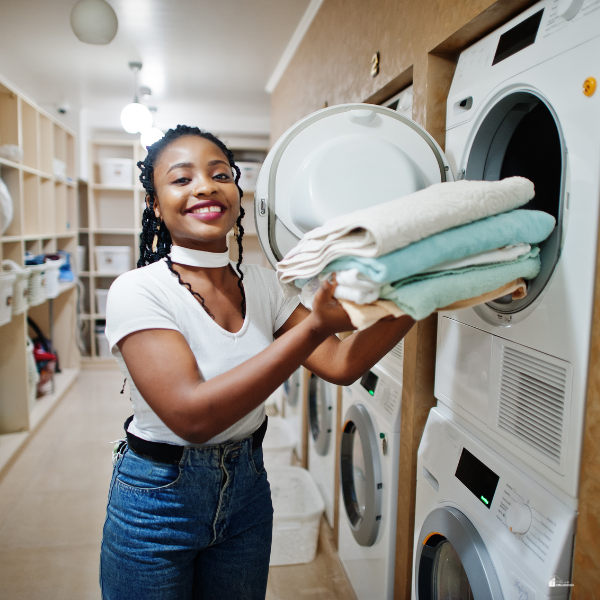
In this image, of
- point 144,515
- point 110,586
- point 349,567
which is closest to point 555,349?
point 144,515

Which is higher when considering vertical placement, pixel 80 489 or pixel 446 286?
pixel 446 286

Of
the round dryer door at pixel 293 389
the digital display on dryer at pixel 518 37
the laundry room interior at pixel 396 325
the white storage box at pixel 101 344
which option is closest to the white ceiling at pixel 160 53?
the laundry room interior at pixel 396 325

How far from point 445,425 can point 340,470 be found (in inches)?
33.3

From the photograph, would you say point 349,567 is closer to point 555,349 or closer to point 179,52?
point 555,349

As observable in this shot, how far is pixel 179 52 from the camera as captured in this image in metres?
3.34

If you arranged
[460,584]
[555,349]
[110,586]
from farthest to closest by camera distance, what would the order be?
[460,584] < [110,586] < [555,349]

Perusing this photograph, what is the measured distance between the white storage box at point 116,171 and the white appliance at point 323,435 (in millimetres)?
3651

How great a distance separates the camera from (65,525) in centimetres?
235

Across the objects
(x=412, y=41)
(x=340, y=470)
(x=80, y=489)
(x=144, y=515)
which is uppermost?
(x=412, y=41)

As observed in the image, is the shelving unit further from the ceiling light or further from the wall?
the wall

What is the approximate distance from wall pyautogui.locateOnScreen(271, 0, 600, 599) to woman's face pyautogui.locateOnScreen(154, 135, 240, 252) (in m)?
0.63

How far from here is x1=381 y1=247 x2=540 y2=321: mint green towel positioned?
671mm

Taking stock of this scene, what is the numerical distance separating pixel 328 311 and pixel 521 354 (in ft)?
1.60

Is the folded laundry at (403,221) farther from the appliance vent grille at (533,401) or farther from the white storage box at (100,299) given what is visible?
the white storage box at (100,299)
